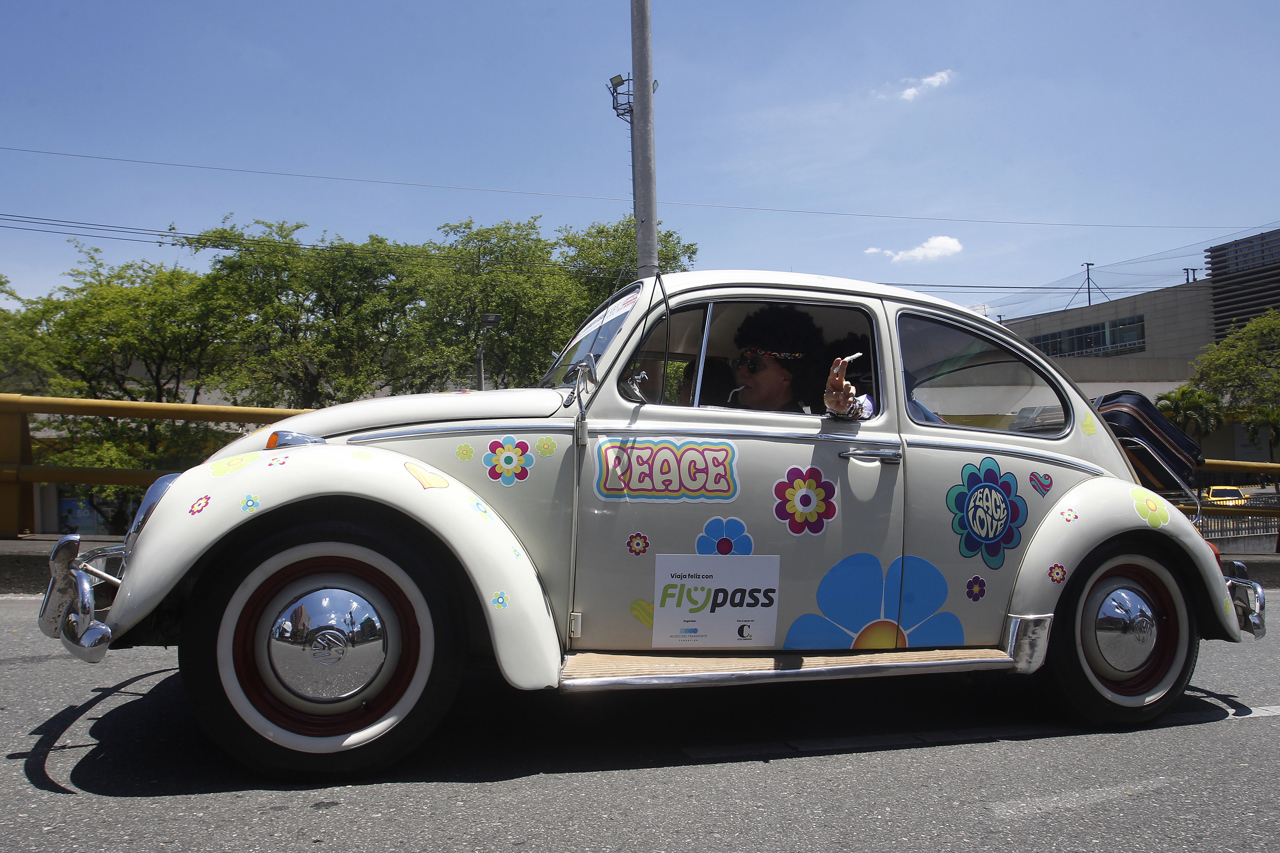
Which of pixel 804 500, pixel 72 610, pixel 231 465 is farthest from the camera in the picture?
pixel 804 500

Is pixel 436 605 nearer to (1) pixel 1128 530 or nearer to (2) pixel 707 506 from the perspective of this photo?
(2) pixel 707 506

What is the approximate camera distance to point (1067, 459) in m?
3.54

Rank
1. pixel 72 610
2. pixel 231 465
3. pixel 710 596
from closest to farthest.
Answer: pixel 72 610 < pixel 231 465 < pixel 710 596

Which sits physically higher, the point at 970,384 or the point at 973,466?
the point at 970,384

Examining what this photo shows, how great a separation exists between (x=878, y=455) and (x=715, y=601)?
2.93 feet

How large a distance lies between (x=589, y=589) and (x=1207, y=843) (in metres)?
1.99

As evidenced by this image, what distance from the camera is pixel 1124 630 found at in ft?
11.1

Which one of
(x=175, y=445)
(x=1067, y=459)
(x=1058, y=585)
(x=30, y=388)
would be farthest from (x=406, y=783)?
(x=30, y=388)

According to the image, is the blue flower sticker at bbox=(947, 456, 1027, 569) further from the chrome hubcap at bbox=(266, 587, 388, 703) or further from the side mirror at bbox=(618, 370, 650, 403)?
the chrome hubcap at bbox=(266, 587, 388, 703)

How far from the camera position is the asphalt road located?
2.21m

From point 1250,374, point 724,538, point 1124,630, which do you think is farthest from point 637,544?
point 1250,374

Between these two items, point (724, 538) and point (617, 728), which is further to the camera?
point (617, 728)

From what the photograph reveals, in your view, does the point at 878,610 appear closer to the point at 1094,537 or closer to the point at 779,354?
the point at 1094,537

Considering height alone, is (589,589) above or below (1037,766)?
above
